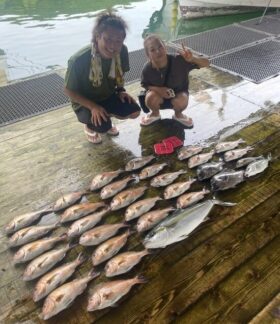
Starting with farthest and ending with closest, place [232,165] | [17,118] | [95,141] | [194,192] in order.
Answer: [17,118] < [95,141] < [232,165] < [194,192]

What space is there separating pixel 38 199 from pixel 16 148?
1.00 m

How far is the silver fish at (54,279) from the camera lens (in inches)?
86.3

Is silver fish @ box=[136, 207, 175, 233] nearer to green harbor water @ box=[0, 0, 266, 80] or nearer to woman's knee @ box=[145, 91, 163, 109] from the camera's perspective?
woman's knee @ box=[145, 91, 163, 109]

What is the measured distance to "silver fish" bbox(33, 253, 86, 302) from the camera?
2.19 meters

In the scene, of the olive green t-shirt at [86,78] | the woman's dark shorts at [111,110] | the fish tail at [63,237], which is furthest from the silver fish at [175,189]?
the olive green t-shirt at [86,78]

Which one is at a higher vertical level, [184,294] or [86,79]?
[86,79]

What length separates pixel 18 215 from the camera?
2902mm

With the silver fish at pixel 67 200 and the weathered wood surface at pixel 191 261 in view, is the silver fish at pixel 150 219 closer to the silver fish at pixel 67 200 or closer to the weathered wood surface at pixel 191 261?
the weathered wood surface at pixel 191 261

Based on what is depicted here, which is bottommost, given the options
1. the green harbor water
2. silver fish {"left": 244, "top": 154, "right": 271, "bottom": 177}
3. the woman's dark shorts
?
the green harbor water

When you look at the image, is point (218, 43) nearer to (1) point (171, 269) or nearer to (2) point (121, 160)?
(2) point (121, 160)

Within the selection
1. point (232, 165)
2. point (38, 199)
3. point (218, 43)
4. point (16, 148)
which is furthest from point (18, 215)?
point (218, 43)

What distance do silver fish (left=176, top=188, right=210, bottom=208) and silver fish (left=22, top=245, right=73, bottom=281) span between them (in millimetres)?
1020

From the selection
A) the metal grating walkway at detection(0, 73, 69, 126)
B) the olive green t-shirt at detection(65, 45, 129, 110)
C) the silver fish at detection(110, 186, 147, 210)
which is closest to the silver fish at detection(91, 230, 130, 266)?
the silver fish at detection(110, 186, 147, 210)

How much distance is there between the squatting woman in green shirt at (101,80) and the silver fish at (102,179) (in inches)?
23.3
